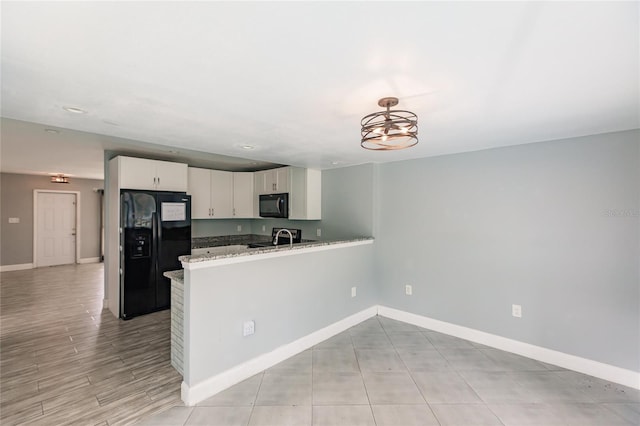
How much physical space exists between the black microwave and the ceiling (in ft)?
7.73

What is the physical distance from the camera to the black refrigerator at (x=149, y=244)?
12.3 ft

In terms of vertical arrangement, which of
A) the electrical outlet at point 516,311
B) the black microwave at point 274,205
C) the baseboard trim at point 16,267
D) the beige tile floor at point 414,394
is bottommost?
the beige tile floor at point 414,394

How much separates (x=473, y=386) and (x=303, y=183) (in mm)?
3291

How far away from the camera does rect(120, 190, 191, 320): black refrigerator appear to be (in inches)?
148

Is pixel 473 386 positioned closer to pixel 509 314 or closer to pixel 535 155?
pixel 509 314

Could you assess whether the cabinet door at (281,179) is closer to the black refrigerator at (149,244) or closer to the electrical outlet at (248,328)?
the black refrigerator at (149,244)

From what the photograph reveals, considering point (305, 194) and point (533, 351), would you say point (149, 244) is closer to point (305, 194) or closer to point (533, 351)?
point (305, 194)

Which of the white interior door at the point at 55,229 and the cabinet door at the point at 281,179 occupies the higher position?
the cabinet door at the point at 281,179

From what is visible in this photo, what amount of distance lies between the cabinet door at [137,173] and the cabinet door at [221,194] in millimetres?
1167

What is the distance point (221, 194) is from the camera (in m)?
5.25

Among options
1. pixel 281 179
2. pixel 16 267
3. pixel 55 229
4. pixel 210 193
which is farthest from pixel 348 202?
pixel 16 267

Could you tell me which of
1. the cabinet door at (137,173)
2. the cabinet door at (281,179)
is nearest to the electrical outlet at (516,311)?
the cabinet door at (281,179)

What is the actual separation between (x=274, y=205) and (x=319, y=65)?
3.71m

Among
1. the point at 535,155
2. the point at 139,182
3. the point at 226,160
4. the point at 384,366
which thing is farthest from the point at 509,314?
the point at 139,182
